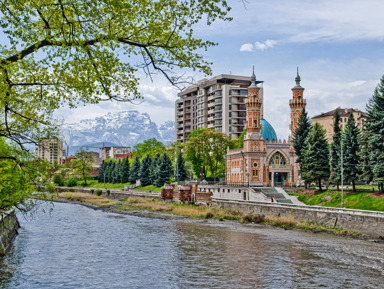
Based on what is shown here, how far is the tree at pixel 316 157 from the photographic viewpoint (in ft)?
197

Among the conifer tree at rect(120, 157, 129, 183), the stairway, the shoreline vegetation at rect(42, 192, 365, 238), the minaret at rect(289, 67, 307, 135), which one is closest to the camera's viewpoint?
the shoreline vegetation at rect(42, 192, 365, 238)

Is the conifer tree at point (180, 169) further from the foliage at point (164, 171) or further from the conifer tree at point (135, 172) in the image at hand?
the conifer tree at point (135, 172)

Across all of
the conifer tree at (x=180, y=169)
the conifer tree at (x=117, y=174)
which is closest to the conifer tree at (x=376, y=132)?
the conifer tree at (x=180, y=169)

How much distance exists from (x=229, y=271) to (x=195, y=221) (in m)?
27.1

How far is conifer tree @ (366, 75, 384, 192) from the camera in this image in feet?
147

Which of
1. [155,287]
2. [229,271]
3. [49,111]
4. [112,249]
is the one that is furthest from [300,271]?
[49,111]

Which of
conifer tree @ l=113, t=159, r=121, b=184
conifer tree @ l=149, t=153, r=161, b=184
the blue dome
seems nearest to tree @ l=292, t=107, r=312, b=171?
the blue dome

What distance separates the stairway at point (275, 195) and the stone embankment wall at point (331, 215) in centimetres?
987

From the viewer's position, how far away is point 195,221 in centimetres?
4997

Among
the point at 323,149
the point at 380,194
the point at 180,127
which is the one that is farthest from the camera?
the point at 180,127

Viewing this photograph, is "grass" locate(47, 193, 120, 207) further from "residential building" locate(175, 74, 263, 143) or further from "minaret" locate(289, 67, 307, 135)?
"residential building" locate(175, 74, 263, 143)

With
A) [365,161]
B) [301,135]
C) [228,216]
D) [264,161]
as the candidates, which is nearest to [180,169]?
[264,161]

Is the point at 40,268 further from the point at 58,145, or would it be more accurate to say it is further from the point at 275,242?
the point at 275,242

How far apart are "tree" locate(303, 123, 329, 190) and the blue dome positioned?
2405 centimetres
